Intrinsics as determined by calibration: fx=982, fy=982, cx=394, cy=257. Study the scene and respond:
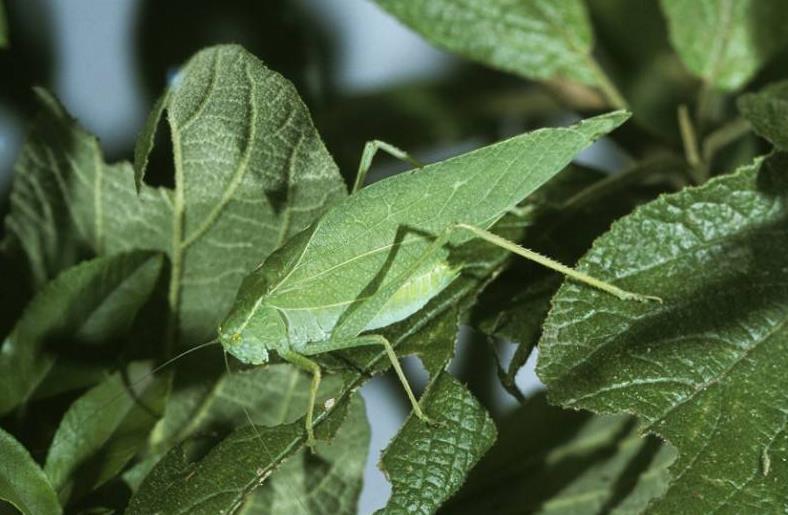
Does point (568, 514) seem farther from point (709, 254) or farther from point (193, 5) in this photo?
point (193, 5)

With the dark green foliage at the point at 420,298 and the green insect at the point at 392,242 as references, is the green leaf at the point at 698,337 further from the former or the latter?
the green insect at the point at 392,242

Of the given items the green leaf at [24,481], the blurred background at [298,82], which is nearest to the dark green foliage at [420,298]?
the green leaf at [24,481]

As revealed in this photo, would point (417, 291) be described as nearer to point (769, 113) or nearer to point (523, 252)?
point (523, 252)

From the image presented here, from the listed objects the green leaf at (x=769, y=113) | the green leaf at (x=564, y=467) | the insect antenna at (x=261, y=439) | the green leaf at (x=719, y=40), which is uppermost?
the green leaf at (x=769, y=113)

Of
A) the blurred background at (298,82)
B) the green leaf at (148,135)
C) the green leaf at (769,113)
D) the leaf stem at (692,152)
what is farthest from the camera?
the blurred background at (298,82)

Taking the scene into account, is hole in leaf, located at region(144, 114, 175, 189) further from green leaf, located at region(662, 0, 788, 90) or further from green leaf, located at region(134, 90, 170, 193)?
green leaf, located at region(662, 0, 788, 90)

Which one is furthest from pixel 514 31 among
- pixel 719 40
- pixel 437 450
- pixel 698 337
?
pixel 437 450
